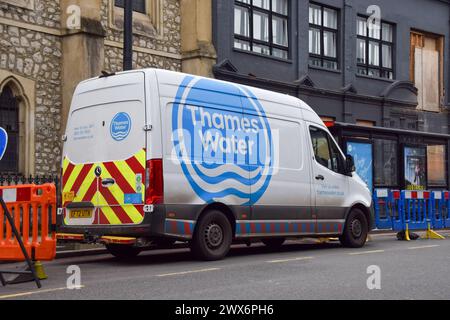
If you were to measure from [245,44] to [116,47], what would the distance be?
494 cm

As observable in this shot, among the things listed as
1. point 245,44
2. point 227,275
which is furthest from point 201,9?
point 227,275

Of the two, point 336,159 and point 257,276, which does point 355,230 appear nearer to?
point 336,159

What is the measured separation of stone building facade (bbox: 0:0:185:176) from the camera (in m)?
16.9

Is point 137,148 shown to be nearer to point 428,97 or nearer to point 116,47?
point 116,47

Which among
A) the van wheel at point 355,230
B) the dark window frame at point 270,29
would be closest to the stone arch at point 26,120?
the dark window frame at point 270,29

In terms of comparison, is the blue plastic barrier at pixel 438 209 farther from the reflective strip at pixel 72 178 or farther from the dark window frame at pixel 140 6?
the reflective strip at pixel 72 178

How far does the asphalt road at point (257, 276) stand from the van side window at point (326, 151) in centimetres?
166

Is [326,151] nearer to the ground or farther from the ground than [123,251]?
farther from the ground

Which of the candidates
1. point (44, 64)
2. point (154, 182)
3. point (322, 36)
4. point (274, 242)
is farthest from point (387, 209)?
point (322, 36)

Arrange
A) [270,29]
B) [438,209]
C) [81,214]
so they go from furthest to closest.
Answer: [270,29]
[438,209]
[81,214]

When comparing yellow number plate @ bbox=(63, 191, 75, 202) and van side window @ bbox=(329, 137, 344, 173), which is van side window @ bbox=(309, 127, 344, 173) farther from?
yellow number plate @ bbox=(63, 191, 75, 202)

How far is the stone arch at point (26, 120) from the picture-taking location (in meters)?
17.0

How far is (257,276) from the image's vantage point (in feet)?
30.7

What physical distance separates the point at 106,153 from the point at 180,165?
1178mm
